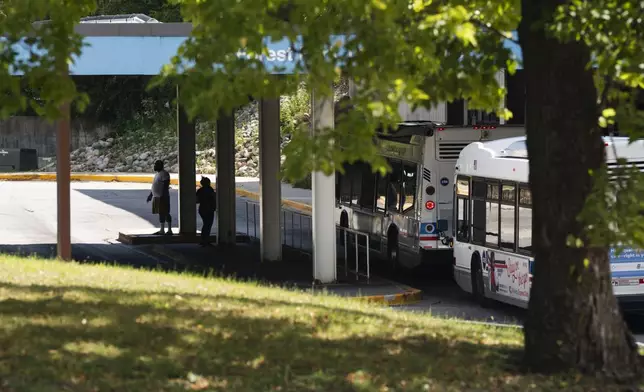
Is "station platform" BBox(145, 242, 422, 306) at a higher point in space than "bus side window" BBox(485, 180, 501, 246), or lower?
lower

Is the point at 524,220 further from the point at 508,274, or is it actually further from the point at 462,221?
the point at 462,221

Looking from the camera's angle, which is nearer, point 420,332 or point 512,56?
point 512,56

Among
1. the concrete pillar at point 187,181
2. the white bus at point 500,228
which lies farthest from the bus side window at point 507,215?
the concrete pillar at point 187,181

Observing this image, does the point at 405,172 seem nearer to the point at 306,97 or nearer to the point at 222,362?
the point at 222,362

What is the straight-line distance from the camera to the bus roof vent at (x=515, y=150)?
702 inches

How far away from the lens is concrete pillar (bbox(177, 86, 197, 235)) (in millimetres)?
31266

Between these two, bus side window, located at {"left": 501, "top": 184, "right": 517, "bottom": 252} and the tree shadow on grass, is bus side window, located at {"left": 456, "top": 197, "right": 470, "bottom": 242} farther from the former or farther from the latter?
the tree shadow on grass

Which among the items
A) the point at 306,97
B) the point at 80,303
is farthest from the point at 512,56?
the point at 306,97

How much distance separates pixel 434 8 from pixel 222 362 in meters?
3.63

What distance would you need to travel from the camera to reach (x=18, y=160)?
178ft

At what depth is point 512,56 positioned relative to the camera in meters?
10.4

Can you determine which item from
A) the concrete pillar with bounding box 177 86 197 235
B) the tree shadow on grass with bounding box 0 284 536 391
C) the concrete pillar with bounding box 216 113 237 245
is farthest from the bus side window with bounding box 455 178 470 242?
the concrete pillar with bounding box 177 86 197 235

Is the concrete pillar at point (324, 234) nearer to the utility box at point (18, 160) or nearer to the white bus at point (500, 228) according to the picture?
the white bus at point (500, 228)

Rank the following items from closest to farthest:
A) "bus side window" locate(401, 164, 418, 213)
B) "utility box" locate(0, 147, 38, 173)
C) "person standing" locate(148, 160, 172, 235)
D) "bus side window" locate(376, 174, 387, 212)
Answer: "bus side window" locate(401, 164, 418, 213) → "bus side window" locate(376, 174, 387, 212) → "person standing" locate(148, 160, 172, 235) → "utility box" locate(0, 147, 38, 173)
